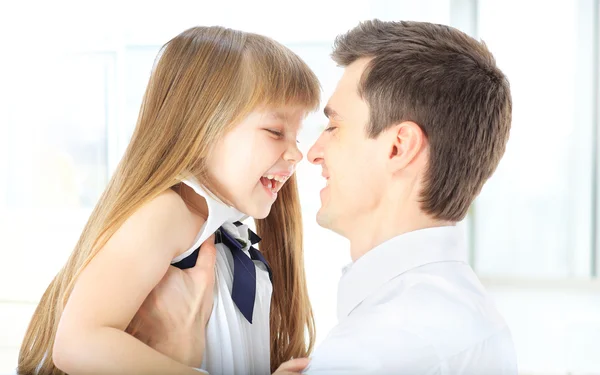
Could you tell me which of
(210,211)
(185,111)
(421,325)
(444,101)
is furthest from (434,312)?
(185,111)

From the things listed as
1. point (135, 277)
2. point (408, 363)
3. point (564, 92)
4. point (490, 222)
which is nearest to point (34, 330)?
point (135, 277)

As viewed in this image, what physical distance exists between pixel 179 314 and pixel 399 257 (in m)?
0.44

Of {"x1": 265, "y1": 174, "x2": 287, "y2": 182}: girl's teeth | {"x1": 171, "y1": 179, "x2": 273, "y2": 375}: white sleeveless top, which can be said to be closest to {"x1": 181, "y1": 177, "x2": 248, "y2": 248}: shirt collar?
{"x1": 171, "y1": 179, "x2": 273, "y2": 375}: white sleeveless top

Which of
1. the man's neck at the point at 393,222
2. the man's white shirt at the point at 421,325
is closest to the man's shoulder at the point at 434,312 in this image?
the man's white shirt at the point at 421,325

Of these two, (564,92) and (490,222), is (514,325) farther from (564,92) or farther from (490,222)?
(564,92)

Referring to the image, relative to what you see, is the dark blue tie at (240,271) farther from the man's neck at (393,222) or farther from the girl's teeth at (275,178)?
the man's neck at (393,222)

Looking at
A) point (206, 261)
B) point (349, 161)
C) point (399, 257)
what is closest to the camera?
point (399, 257)

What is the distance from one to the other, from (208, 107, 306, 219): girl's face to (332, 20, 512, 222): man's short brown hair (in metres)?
0.24

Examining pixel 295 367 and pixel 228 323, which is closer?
pixel 295 367

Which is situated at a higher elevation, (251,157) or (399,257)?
(251,157)

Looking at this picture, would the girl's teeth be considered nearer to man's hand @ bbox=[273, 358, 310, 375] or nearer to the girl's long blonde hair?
the girl's long blonde hair

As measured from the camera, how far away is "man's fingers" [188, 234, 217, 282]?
4.28 feet

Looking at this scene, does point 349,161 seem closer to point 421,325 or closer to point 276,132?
point 276,132

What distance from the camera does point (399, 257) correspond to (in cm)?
A: 109
